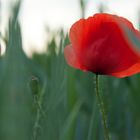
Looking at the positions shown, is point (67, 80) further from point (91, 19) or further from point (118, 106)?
point (118, 106)

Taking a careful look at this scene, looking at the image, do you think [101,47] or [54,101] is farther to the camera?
[54,101]

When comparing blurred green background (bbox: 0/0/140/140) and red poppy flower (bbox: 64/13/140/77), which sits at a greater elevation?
red poppy flower (bbox: 64/13/140/77)

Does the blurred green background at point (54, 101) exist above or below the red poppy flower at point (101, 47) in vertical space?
below

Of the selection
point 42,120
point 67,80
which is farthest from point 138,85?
point 42,120
